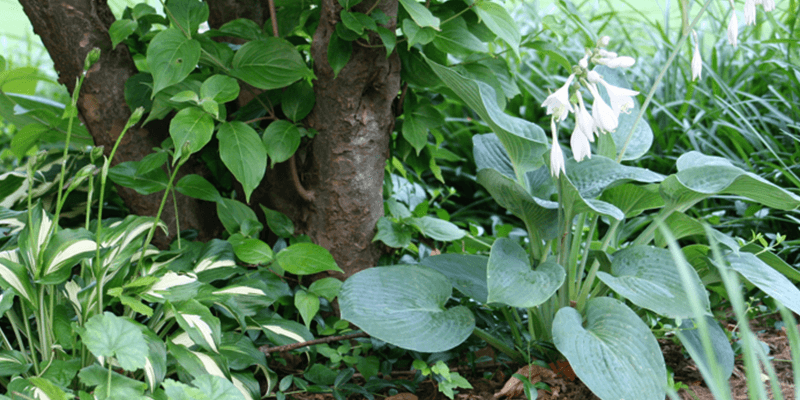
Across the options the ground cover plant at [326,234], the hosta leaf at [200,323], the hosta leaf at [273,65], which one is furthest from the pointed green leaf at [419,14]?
the hosta leaf at [200,323]

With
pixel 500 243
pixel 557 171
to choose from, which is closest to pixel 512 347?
pixel 500 243

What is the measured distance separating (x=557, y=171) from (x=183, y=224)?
A: 126 cm

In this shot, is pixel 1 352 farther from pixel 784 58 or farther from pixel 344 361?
pixel 784 58

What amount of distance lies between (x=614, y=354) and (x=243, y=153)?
3.39ft

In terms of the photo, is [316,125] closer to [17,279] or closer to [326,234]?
[326,234]

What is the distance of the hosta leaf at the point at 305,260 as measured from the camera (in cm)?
148

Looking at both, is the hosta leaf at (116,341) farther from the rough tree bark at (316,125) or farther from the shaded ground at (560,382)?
the rough tree bark at (316,125)

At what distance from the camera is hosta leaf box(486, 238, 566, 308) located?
1.21m

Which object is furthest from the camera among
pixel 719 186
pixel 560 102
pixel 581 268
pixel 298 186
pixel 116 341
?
pixel 298 186

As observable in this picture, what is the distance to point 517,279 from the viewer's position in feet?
4.22

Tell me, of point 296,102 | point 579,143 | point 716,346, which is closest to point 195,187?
point 296,102

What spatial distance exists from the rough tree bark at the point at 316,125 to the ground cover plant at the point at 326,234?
10 mm

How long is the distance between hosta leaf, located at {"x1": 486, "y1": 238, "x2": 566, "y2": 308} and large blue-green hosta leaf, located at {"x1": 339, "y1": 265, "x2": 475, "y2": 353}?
13 centimetres

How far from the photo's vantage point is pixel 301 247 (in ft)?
4.98
